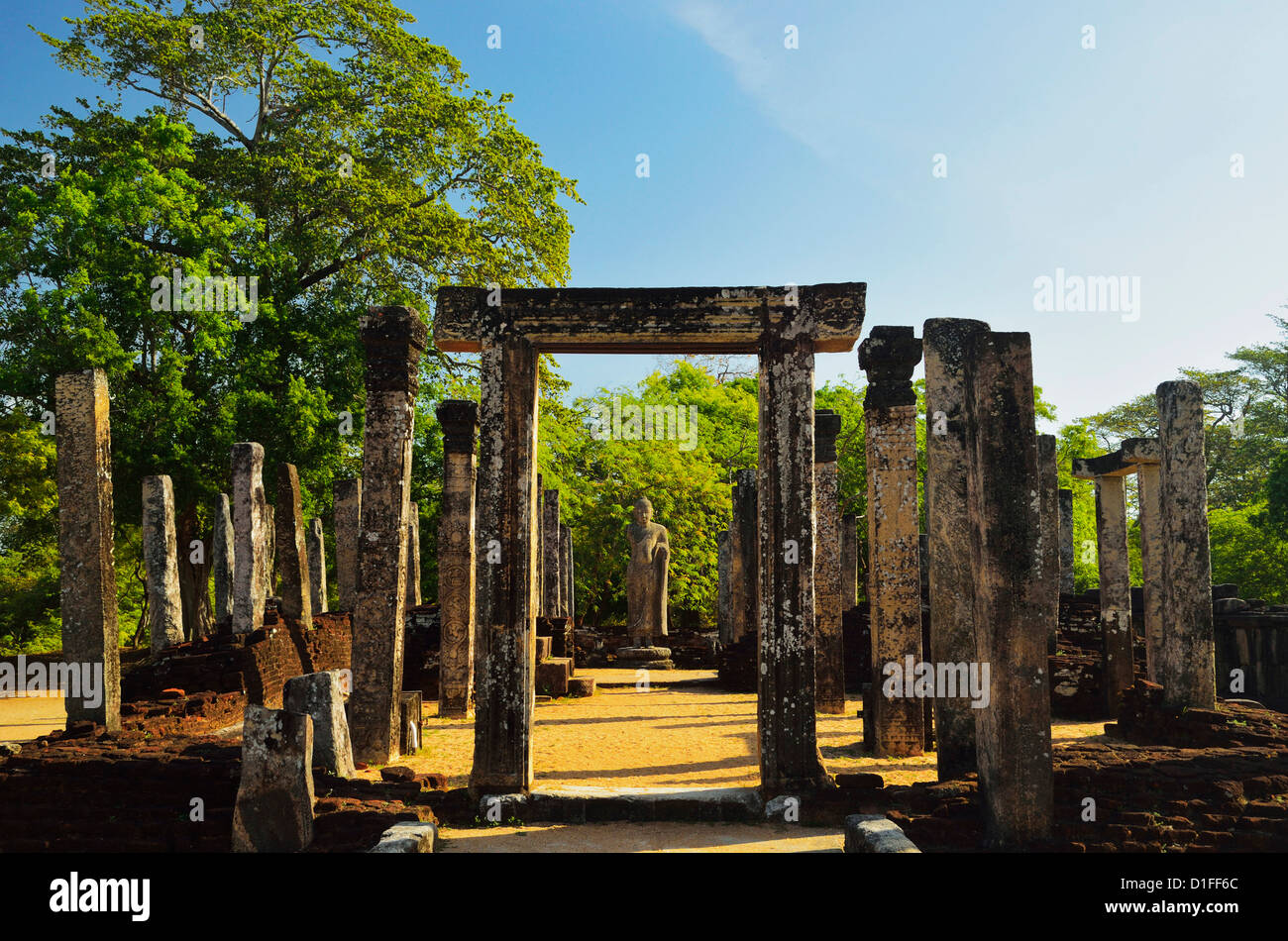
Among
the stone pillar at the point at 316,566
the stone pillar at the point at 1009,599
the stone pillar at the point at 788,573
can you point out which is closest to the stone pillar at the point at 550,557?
the stone pillar at the point at 316,566

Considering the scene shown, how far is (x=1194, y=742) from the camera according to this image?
832cm

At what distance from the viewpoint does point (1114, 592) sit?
1202 cm

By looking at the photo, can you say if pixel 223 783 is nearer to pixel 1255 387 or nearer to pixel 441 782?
pixel 441 782

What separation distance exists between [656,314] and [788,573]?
94.0 inches

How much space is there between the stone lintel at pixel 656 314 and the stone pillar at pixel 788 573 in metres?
0.16

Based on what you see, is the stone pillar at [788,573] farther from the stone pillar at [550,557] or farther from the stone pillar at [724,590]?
the stone pillar at [550,557]

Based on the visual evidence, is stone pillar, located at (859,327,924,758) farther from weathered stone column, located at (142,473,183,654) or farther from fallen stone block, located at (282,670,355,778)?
weathered stone column, located at (142,473,183,654)

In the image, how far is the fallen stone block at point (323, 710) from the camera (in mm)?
6879

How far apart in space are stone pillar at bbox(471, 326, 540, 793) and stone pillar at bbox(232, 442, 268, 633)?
21.9 ft

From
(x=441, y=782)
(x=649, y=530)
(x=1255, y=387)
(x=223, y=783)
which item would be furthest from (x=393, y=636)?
(x=1255, y=387)

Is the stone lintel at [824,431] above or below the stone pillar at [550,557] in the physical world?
above

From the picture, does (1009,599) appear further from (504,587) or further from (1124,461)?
(1124,461)

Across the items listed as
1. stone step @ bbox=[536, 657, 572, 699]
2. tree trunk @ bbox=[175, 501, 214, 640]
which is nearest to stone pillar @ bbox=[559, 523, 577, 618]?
tree trunk @ bbox=[175, 501, 214, 640]

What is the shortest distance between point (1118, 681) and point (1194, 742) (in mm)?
3353
